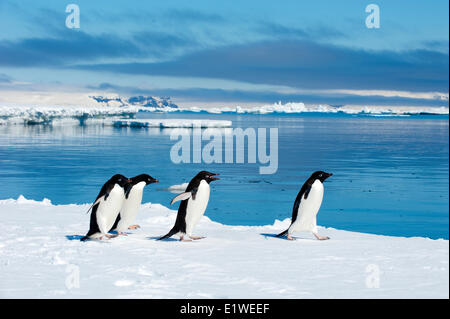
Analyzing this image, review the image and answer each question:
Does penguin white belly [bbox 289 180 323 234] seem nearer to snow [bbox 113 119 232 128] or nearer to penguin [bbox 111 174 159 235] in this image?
penguin [bbox 111 174 159 235]

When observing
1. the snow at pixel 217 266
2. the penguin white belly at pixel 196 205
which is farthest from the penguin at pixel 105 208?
the penguin white belly at pixel 196 205

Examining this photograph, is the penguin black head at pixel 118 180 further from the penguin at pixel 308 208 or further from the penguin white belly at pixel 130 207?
the penguin at pixel 308 208

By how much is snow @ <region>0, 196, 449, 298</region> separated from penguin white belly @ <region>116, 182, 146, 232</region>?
24cm

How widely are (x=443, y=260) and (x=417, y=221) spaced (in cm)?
679

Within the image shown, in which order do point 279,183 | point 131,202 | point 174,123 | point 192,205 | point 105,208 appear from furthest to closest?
1. point 174,123
2. point 279,183
3. point 131,202
4. point 192,205
5. point 105,208

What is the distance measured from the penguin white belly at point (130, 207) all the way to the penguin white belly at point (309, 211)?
7.06ft

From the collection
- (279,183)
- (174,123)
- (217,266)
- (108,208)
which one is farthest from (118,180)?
(174,123)

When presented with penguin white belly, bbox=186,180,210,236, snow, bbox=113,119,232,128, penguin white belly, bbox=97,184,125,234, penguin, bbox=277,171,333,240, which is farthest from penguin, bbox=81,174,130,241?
snow, bbox=113,119,232,128

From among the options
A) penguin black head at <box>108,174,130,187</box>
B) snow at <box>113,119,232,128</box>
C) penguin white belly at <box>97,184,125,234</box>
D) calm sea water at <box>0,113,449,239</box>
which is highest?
snow at <box>113,119,232,128</box>

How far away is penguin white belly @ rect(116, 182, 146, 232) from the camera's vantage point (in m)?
7.78

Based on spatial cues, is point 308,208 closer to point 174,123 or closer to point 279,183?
point 279,183

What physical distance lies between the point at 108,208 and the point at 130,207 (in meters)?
0.47

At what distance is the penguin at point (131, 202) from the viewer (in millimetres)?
7781

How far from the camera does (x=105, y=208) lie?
24.3 ft
